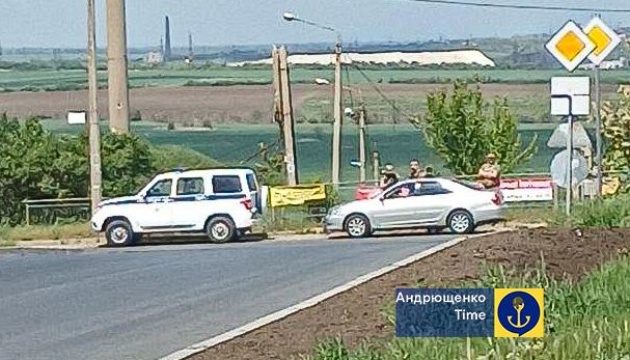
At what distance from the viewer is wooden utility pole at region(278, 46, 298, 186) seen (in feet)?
141

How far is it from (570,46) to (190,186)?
54.6 ft

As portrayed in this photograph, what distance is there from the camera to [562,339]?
912cm

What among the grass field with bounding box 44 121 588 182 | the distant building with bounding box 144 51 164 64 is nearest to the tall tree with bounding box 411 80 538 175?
the grass field with bounding box 44 121 588 182

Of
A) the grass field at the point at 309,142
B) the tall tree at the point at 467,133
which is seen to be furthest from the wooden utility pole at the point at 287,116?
the grass field at the point at 309,142

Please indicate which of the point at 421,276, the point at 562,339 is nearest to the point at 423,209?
the point at 421,276

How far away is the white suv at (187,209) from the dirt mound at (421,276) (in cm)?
1556

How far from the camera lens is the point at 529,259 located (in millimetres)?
15648

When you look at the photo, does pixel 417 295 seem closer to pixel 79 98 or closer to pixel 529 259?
pixel 529 259

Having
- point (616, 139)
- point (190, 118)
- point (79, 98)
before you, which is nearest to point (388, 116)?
point (190, 118)

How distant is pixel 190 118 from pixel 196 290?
64.0m

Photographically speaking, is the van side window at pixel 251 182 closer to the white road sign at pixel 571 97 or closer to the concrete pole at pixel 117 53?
the concrete pole at pixel 117 53

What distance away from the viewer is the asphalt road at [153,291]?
1459 centimetres

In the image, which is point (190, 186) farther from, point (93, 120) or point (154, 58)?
point (154, 58)

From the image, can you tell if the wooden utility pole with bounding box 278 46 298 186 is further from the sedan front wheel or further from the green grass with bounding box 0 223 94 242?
the sedan front wheel
